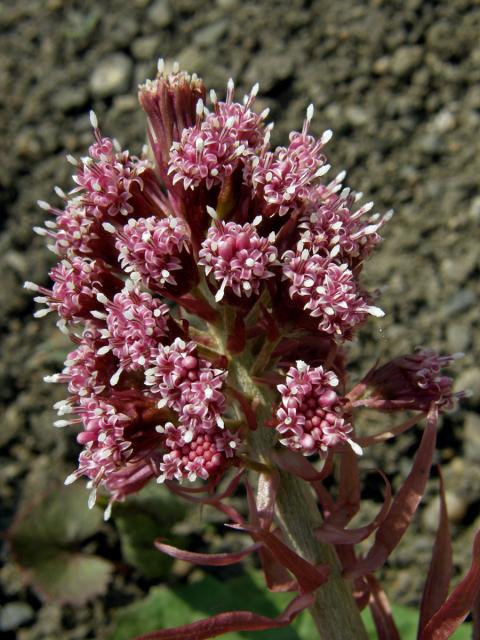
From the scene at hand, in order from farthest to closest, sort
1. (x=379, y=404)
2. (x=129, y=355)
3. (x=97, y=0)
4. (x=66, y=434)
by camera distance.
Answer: (x=97, y=0), (x=66, y=434), (x=379, y=404), (x=129, y=355)

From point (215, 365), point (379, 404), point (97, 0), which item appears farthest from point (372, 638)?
point (97, 0)

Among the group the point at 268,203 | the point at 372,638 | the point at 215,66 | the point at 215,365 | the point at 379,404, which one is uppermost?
the point at 215,66

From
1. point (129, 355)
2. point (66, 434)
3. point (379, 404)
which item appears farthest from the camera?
point (66, 434)

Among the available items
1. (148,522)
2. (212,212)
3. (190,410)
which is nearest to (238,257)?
(212,212)

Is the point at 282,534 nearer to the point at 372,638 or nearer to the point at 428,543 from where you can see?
the point at 372,638

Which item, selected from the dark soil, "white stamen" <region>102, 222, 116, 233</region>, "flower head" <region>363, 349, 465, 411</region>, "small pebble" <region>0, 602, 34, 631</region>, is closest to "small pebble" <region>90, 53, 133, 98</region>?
the dark soil

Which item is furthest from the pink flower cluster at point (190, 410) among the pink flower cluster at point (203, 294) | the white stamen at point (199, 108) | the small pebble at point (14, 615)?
the small pebble at point (14, 615)

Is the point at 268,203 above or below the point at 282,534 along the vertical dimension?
above

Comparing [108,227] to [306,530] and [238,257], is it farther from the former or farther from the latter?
[306,530]
